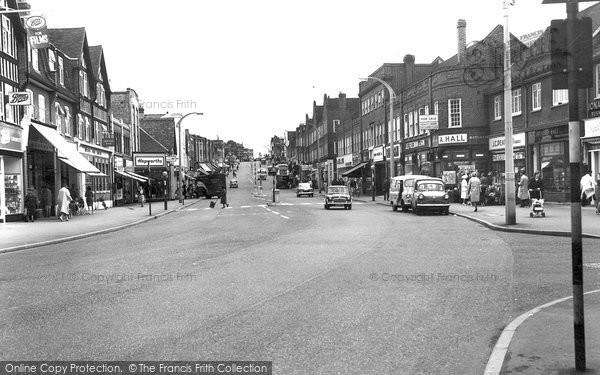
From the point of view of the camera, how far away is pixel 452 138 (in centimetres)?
4059

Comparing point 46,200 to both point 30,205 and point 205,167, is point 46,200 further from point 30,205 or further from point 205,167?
point 205,167

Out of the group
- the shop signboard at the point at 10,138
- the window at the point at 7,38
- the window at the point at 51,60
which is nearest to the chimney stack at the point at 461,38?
the window at the point at 51,60

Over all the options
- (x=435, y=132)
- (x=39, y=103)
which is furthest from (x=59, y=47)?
(x=435, y=132)

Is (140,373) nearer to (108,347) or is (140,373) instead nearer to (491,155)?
(108,347)

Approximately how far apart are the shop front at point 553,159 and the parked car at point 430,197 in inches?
249

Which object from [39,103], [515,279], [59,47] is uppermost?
[59,47]

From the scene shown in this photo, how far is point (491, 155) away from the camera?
3888cm

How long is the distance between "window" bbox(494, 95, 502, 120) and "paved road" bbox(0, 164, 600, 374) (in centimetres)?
2370

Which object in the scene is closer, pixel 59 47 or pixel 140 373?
pixel 140 373

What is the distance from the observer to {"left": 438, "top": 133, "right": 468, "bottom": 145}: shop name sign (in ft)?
131

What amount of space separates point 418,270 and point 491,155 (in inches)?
1195

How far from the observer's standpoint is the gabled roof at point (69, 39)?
40.5m

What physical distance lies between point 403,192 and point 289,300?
22550 mm

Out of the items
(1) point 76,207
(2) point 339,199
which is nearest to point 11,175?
(1) point 76,207
